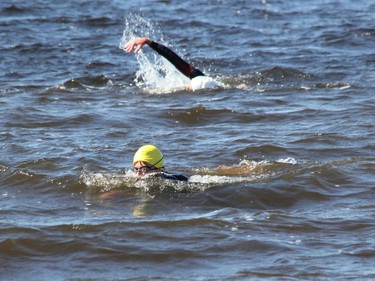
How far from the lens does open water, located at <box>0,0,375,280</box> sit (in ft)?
36.1

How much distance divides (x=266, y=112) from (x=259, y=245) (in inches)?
300

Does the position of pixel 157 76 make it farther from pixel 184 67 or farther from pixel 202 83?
pixel 184 67

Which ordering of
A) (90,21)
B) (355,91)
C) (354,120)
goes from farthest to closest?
(90,21)
(355,91)
(354,120)

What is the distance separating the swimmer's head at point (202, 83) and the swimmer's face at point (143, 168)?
7142mm

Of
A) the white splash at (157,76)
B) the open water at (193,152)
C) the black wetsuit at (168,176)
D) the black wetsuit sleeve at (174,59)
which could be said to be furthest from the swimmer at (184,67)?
the black wetsuit at (168,176)

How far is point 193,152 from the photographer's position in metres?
15.8

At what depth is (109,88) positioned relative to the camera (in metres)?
21.4

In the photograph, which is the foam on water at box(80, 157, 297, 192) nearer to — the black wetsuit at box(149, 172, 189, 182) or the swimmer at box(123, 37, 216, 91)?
the black wetsuit at box(149, 172, 189, 182)

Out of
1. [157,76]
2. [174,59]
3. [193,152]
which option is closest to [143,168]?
[193,152]

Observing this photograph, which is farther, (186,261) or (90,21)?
(90,21)

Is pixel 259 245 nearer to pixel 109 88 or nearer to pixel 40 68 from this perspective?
pixel 109 88

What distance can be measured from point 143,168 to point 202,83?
748cm

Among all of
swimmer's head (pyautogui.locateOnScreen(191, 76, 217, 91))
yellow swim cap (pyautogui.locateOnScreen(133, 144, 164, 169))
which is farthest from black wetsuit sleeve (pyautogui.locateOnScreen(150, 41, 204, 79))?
yellow swim cap (pyautogui.locateOnScreen(133, 144, 164, 169))

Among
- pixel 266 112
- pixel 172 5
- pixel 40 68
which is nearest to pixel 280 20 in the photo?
pixel 172 5
